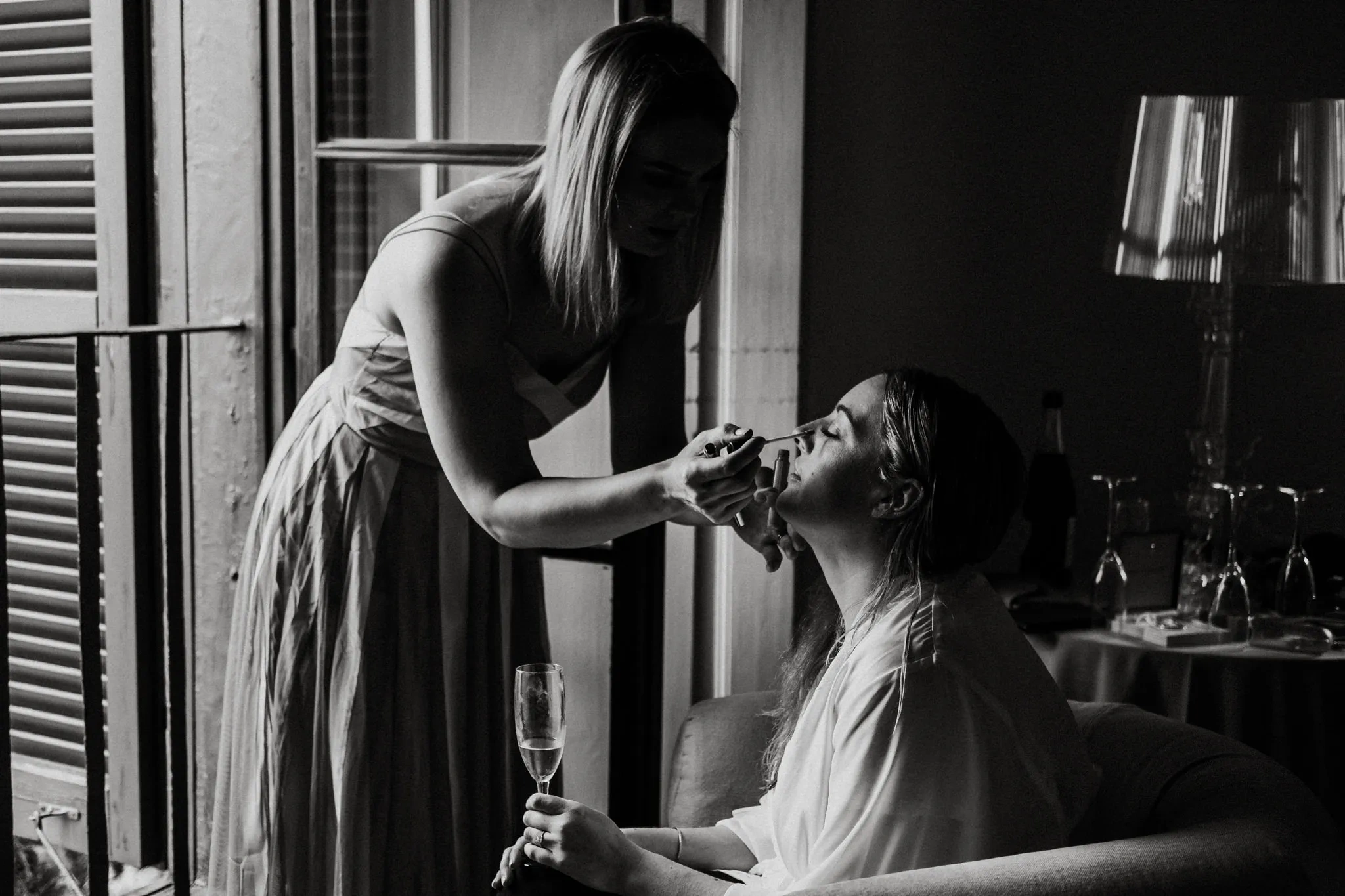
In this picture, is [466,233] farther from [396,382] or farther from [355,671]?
[355,671]

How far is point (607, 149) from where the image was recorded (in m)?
1.52

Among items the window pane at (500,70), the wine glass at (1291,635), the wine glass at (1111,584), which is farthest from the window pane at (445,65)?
the wine glass at (1291,635)

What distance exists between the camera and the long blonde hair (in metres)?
1.38

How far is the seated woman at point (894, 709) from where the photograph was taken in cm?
122

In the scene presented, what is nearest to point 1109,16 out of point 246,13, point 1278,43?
point 1278,43

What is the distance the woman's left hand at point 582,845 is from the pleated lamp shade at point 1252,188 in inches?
62.4

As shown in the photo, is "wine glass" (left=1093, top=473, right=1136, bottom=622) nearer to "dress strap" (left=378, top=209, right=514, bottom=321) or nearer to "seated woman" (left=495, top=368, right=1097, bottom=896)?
"seated woman" (left=495, top=368, right=1097, bottom=896)

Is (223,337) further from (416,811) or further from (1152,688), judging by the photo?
(1152,688)

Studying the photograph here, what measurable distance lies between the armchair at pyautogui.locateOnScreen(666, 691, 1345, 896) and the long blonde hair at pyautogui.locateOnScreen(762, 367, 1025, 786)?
0.87 feet

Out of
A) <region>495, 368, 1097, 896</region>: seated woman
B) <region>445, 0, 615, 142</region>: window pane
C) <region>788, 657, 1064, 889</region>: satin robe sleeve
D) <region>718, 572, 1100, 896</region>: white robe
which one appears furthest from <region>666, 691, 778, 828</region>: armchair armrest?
<region>445, 0, 615, 142</region>: window pane

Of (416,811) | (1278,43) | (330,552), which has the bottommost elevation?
(416,811)

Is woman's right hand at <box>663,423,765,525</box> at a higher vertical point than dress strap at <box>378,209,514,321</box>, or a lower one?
lower

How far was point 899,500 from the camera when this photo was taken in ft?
4.59

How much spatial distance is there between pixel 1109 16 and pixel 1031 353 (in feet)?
2.53
